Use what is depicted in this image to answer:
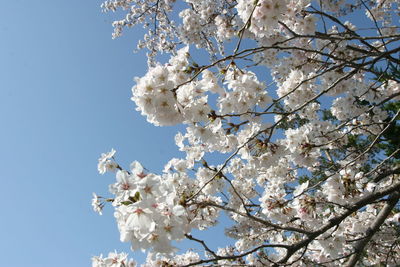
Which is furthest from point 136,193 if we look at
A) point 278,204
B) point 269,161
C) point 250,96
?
point 278,204

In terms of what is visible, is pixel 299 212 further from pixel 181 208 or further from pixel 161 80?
pixel 161 80

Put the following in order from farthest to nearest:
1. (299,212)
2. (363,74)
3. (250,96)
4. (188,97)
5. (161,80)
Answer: (363,74) < (299,212) < (250,96) < (188,97) < (161,80)

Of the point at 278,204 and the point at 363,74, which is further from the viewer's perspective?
the point at 363,74

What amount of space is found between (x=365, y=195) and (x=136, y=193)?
2.45m

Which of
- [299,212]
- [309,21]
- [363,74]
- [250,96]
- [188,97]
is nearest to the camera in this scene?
[188,97]

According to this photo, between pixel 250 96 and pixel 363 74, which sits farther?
pixel 363 74

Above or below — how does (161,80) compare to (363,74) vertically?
below

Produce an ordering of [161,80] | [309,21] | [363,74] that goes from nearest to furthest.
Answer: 1. [161,80]
2. [309,21]
3. [363,74]

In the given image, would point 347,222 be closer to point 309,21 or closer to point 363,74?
point 363,74

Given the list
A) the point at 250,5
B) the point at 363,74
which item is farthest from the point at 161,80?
the point at 363,74

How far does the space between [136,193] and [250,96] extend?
120cm

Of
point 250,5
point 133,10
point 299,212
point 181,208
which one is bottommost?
point 181,208

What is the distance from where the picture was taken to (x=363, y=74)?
4695mm

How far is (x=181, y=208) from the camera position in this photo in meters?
1.89
